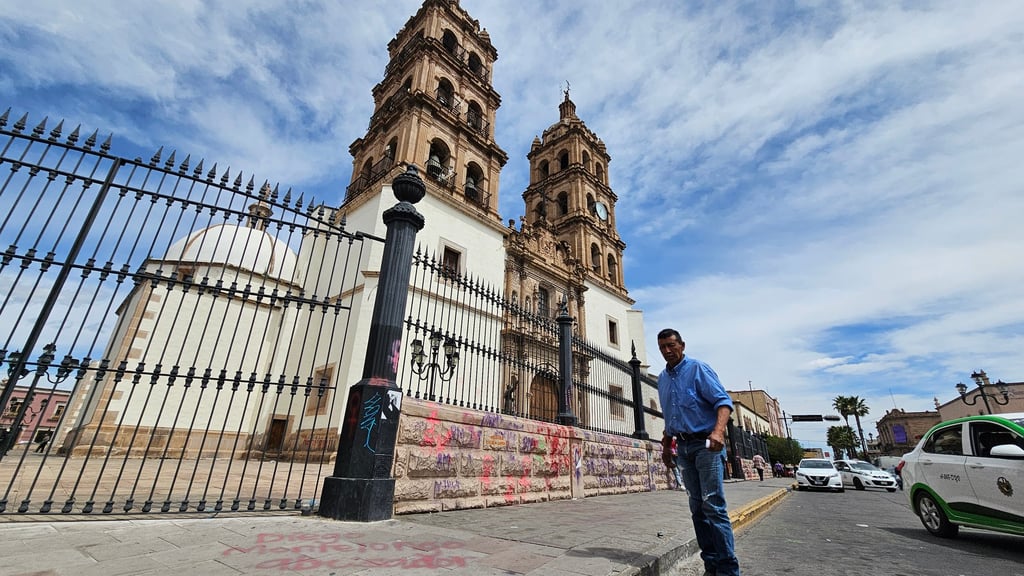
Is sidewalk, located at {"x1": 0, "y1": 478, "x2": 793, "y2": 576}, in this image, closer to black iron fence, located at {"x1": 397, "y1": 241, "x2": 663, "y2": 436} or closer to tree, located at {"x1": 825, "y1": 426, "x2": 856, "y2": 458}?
black iron fence, located at {"x1": 397, "y1": 241, "x2": 663, "y2": 436}

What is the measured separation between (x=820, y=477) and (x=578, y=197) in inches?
738

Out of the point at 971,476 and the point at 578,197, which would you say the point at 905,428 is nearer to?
the point at 578,197

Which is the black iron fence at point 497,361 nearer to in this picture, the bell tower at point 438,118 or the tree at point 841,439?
the bell tower at point 438,118

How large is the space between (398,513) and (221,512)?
61.1 inches

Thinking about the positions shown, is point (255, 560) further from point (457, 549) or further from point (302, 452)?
point (302, 452)

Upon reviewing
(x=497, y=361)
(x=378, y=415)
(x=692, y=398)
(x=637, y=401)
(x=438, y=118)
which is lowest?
(x=378, y=415)

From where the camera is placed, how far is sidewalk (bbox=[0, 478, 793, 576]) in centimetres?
233

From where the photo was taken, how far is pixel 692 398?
3201 millimetres

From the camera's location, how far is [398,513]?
4.39 meters

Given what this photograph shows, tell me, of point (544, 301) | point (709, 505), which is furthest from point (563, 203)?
point (709, 505)

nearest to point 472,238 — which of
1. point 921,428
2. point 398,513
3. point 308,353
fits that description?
point 308,353

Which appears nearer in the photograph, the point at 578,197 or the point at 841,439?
the point at 578,197

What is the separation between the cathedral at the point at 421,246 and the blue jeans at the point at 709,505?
9537mm

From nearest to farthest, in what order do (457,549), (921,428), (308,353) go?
(457,549) → (308,353) → (921,428)
